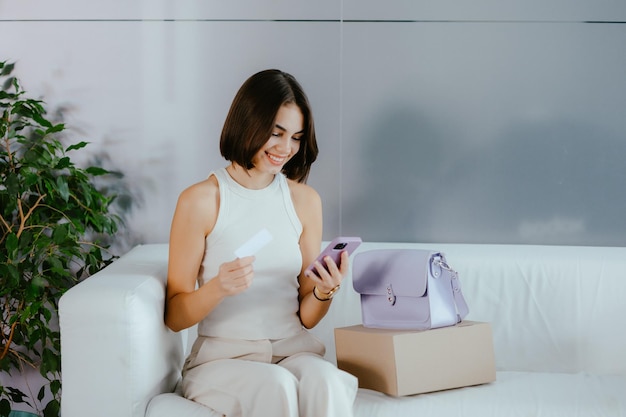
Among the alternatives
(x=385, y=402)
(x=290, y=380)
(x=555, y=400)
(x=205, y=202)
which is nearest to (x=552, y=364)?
(x=555, y=400)

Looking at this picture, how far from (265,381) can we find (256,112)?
2.52 ft

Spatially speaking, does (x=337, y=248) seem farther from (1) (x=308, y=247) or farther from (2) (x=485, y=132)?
(2) (x=485, y=132)

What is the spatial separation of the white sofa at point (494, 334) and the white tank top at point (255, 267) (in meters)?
0.18

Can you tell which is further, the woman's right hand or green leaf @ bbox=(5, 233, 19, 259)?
green leaf @ bbox=(5, 233, 19, 259)

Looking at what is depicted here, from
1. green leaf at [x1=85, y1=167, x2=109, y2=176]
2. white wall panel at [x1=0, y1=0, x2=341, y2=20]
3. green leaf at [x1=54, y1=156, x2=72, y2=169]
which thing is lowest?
green leaf at [x1=85, y1=167, x2=109, y2=176]

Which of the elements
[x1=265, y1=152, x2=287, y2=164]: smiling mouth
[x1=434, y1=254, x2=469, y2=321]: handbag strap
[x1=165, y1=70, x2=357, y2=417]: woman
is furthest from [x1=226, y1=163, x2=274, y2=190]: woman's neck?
[x1=434, y1=254, x2=469, y2=321]: handbag strap

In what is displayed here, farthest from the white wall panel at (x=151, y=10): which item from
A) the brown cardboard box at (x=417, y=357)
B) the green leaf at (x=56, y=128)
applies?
the brown cardboard box at (x=417, y=357)

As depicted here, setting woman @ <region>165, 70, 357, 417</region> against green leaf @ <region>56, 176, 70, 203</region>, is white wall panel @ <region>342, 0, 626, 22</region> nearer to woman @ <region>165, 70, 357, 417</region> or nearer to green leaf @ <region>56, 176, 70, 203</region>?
woman @ <region>165, 70, 357, 417</region>

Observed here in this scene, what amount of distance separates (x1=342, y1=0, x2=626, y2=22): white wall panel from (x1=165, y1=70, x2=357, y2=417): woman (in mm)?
985

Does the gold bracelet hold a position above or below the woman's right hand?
below

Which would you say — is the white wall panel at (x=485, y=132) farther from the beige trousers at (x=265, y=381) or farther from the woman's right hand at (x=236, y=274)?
the woman's right hand at (x=236, y=274)

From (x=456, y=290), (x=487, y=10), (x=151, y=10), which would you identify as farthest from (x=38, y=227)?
(x=487, y=10)

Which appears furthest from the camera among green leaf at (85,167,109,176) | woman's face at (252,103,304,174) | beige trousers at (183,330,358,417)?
green leaf at (85,167,109,176)

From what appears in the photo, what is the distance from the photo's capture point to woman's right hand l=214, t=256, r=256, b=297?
2137 millimetres
